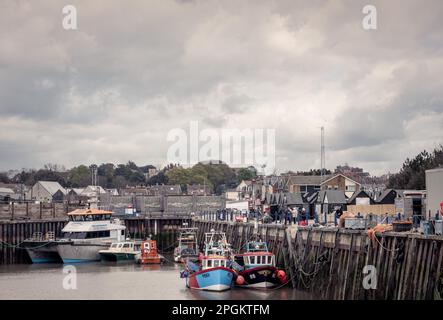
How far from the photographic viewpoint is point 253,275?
5659 cm

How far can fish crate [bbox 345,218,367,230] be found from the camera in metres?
53.1

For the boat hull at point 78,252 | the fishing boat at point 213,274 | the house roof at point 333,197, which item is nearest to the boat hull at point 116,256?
the boat hull at point 78,252

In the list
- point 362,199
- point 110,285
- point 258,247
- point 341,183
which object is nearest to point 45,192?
point 341,183

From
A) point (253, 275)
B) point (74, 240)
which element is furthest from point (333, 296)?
point (74, 240)

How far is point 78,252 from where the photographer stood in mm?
85875

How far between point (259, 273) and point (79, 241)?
36051 mm

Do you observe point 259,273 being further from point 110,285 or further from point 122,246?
point 122,246

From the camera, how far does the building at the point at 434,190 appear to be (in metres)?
52.0

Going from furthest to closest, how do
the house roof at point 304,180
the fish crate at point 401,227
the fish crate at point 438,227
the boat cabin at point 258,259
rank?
the house roof at point 304,180
the boat cabin at point 258,259
the fish crate at point 401,227
the fish crate at point 438,227

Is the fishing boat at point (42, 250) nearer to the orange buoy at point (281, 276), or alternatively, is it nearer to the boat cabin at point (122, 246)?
the boat cabin at point (122, 246)

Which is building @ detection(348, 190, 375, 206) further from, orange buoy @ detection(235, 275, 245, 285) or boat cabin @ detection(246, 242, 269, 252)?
orange buoy @ detection(235, 275, 245, 285)

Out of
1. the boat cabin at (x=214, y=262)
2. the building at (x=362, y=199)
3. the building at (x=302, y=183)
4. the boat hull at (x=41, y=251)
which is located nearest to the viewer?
the boat cabin at (x=214, y=262)
